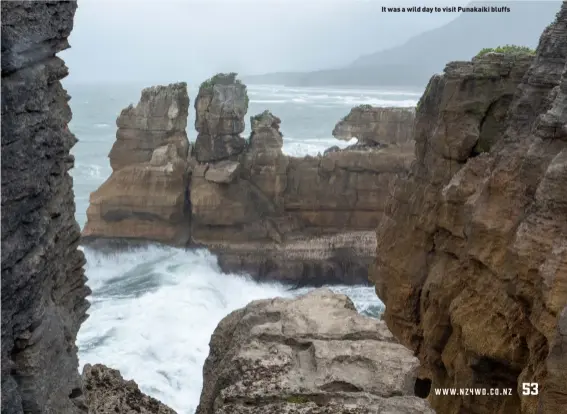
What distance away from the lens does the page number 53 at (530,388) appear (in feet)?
27.8

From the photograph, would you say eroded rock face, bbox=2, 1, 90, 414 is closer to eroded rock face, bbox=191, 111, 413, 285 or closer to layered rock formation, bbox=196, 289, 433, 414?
layered rock formation, bbox=196, 289, 433, 414

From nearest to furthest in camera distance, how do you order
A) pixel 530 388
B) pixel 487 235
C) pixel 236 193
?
pixel 530 388 < pixel 487 235 < pixel 236 193

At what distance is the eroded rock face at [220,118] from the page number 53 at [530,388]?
2329cm

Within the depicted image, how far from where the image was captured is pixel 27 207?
17.0ft

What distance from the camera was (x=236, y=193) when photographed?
98.2ft

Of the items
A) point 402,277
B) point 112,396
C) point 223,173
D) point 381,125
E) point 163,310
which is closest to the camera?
point 112,396

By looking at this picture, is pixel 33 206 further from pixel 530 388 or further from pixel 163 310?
pixel 163 310

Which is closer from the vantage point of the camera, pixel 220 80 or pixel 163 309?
pixel 163 309

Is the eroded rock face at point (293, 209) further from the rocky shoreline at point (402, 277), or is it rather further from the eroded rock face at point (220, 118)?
the rocky shoreline at point (402, 277)

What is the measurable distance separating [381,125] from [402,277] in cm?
1975

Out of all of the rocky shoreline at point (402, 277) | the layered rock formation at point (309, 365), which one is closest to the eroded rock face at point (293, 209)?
the rocky shoreline at point (402, 277)

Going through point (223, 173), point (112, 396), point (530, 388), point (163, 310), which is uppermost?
point (223, 173)

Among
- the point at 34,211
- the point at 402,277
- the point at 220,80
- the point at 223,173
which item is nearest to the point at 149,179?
the point at 223,173

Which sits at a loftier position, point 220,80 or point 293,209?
point 220,80
